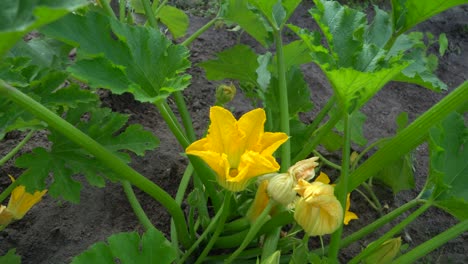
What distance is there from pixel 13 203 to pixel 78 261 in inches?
15.3

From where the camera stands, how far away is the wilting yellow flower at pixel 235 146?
1.11 metres

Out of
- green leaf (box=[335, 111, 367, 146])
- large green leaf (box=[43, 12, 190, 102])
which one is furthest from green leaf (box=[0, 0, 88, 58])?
green leaf (box=[335, 111, 367, 146])

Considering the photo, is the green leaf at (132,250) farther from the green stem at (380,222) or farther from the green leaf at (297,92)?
the green leaf at (297,92)

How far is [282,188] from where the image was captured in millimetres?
1173

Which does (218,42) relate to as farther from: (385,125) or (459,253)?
(459,253)

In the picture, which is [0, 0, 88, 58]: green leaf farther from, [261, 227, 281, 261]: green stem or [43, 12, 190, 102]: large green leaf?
[261, 227, 281, 261]: green stem

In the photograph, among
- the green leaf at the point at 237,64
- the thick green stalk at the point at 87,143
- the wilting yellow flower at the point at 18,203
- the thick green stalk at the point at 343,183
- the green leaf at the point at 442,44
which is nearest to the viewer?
the thick green stalk at the point at 87,143

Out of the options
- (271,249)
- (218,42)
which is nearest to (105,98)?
(218,42)

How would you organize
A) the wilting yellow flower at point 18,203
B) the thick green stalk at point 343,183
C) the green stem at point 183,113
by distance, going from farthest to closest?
the green stem at point 183,113 < the wilting yellow flower at point 18,203 < the thick green stalk at point 343,183

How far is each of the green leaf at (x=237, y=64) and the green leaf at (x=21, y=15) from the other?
87 centimetres

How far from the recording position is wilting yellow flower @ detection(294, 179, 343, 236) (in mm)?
1133

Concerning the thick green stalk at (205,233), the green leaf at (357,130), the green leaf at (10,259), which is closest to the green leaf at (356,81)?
the thick green stalk at (205,233)

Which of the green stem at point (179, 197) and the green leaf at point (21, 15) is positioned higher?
the green leaf at point (21, 15)

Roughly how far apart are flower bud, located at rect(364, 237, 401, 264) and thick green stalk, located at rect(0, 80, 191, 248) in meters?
0.47
